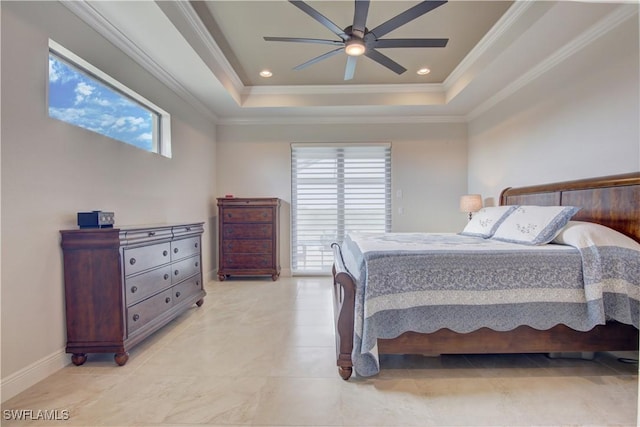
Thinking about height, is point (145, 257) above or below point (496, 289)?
above

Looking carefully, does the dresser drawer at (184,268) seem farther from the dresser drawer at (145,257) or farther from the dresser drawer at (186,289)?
the dresser drawer at (145,257)

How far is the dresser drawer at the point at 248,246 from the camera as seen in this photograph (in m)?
4.32

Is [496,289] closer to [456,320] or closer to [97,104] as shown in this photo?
[456,320]

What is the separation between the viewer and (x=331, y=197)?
15.6ft

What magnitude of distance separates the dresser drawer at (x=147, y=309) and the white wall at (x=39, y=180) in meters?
0.42

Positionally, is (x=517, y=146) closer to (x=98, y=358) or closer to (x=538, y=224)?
(x=538, y=224)

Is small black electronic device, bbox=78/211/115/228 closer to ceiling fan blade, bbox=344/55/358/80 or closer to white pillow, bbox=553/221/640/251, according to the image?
ceiling fan blade, bbox=344/55/358/80

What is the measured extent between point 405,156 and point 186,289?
3.73 meters

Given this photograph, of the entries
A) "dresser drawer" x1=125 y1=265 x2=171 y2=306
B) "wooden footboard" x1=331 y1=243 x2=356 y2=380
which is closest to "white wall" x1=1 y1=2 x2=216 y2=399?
"dresser drawer" x1=125 y1=265 x2=171 y2=306

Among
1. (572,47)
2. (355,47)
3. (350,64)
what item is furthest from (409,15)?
(572,47)

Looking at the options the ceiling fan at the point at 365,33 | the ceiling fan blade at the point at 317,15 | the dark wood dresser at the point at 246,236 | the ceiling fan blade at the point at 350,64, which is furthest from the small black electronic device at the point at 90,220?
the ceiling fan blade at the point at 350,64

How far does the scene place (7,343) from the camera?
5.28 feet

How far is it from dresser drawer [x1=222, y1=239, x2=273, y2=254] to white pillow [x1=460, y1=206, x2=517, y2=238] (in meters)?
2.74

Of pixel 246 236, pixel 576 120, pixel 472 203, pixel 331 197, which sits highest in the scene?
pixel 576 120
